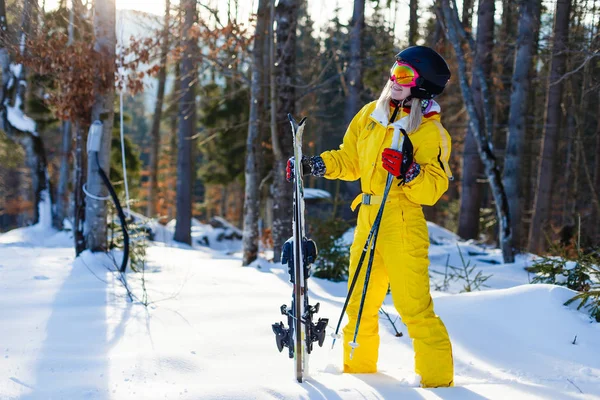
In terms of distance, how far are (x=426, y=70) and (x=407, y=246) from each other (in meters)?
1.04

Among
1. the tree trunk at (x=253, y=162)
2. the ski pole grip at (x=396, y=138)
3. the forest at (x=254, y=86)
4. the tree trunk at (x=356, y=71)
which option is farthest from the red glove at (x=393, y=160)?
the tree trunk at (x=356, y=71)

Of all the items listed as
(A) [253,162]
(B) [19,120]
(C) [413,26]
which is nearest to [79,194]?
(A) [253,162]

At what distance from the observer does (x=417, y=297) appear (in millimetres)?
3133

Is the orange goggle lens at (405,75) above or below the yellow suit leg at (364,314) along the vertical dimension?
above

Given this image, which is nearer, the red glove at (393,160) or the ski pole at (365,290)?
the red glove at (393,160)

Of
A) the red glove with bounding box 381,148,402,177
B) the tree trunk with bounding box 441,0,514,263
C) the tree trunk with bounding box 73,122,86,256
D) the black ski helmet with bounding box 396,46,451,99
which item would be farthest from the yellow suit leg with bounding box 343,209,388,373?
the tree trunk with bounding box 441,0,514,263

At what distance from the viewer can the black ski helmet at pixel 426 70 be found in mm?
3178

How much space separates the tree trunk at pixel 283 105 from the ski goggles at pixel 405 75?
5.39 m

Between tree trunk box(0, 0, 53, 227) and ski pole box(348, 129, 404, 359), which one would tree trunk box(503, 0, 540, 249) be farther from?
tree trunk box(0, 0, 53, 227)

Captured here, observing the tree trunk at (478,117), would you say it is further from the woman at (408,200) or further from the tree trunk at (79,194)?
the tree trunk at (79,194)

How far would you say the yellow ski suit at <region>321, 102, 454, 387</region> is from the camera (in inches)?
122

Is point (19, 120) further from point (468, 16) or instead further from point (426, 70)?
point (468, 16)

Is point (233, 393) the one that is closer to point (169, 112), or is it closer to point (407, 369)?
point (407, 369)

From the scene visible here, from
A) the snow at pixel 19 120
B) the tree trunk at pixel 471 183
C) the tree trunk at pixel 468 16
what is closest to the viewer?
the snow at pixel 19 120
